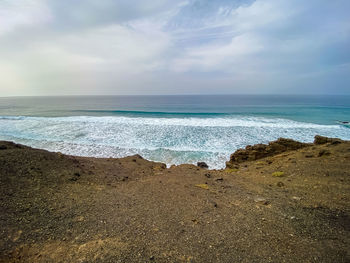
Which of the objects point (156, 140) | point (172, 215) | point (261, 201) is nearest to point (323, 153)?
point (261, 201)

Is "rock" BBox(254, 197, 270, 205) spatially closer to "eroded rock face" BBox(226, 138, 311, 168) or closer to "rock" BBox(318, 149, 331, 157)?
Answer: "rock" BBox(318, 149, 331, 157)

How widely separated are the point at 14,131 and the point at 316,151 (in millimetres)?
24457

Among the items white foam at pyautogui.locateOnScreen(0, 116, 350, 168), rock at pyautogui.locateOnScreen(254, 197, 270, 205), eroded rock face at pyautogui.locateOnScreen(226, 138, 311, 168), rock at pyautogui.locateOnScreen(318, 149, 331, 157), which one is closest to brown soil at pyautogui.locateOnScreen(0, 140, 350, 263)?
rock at pyautogui.locateOnScreen(254, 197, 270, 205)

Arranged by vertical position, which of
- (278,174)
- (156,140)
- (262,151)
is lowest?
(156,140)

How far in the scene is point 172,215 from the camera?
12.3 ft

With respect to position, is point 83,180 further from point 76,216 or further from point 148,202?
point 148,202

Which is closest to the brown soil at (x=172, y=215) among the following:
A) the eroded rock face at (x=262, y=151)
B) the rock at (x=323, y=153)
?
the rock at (x=323, y=153)

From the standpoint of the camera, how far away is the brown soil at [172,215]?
8.90 ft

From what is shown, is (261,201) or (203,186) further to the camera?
(203,186)

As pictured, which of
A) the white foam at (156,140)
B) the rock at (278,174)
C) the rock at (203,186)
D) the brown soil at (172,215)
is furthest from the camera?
the white foam at (156,140)

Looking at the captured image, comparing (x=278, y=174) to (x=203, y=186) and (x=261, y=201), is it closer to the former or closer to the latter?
(x=261, y=201)

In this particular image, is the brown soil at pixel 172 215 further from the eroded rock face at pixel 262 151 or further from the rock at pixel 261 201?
the eroded rock face at pixel 262 151

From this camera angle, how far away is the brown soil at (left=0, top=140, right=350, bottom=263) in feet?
8.90

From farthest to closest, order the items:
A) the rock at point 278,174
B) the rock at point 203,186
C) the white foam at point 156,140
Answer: the white foam at point 156,140
the rock at point 278,174
the rock at point 203,186
